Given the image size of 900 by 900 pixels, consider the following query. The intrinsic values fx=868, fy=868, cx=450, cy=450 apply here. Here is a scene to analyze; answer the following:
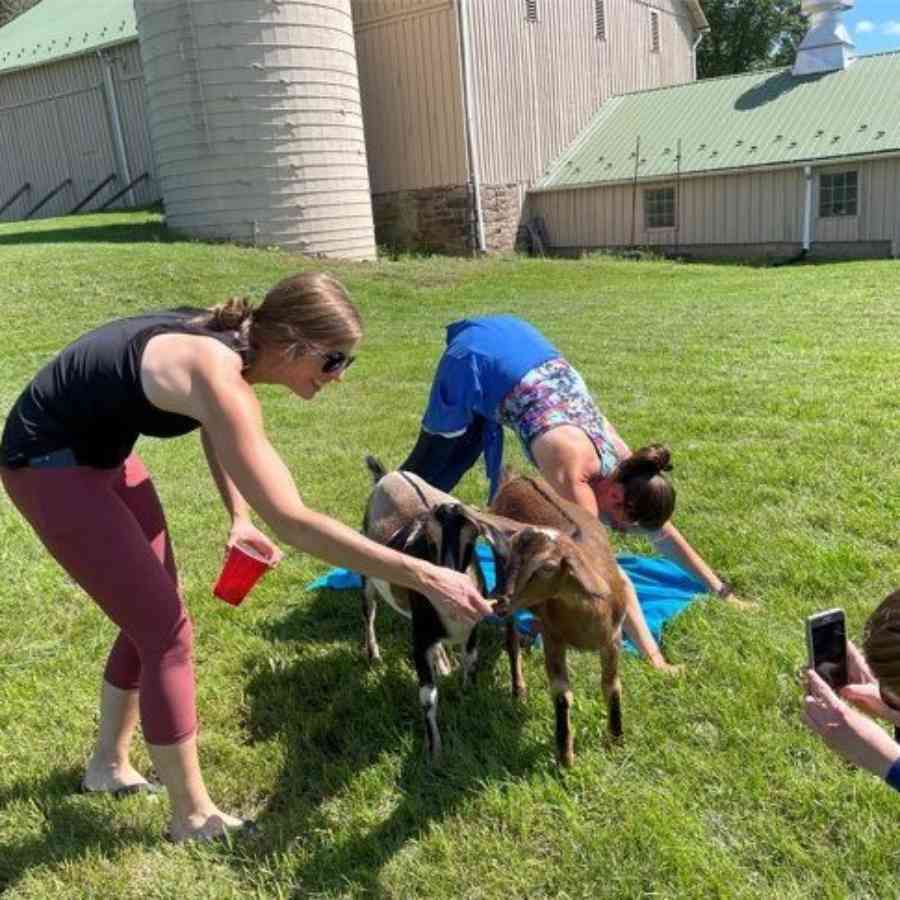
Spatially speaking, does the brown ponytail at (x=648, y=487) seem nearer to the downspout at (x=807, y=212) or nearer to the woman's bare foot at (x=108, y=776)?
the woman's bare foot at (x=108, y=776)

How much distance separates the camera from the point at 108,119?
23688 mm

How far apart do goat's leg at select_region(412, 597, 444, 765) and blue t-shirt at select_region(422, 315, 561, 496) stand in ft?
3.98

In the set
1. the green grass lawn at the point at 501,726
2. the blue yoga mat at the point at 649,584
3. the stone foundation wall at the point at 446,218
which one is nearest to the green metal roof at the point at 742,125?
the stone foundation wall at the point at 446,218

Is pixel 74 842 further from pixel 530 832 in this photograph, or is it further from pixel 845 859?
pixel 845 859

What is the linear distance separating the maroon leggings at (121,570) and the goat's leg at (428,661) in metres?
0.86

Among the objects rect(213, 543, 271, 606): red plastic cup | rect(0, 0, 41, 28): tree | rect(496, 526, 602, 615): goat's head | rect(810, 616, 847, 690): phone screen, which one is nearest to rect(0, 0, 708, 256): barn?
rect(0, 0, 41, 28): tree

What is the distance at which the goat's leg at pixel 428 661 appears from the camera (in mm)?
3256

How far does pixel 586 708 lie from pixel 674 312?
9853 mm

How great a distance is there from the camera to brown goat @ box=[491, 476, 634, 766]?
2.65 metres

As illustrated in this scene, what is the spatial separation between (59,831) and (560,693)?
183 centimetres

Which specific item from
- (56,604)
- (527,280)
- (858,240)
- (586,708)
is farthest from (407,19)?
(586,708)

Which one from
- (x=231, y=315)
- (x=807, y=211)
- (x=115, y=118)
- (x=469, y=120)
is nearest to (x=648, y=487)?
(x=231, y=315)

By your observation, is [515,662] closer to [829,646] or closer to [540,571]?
[540,571]

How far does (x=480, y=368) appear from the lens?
13.6 ft
